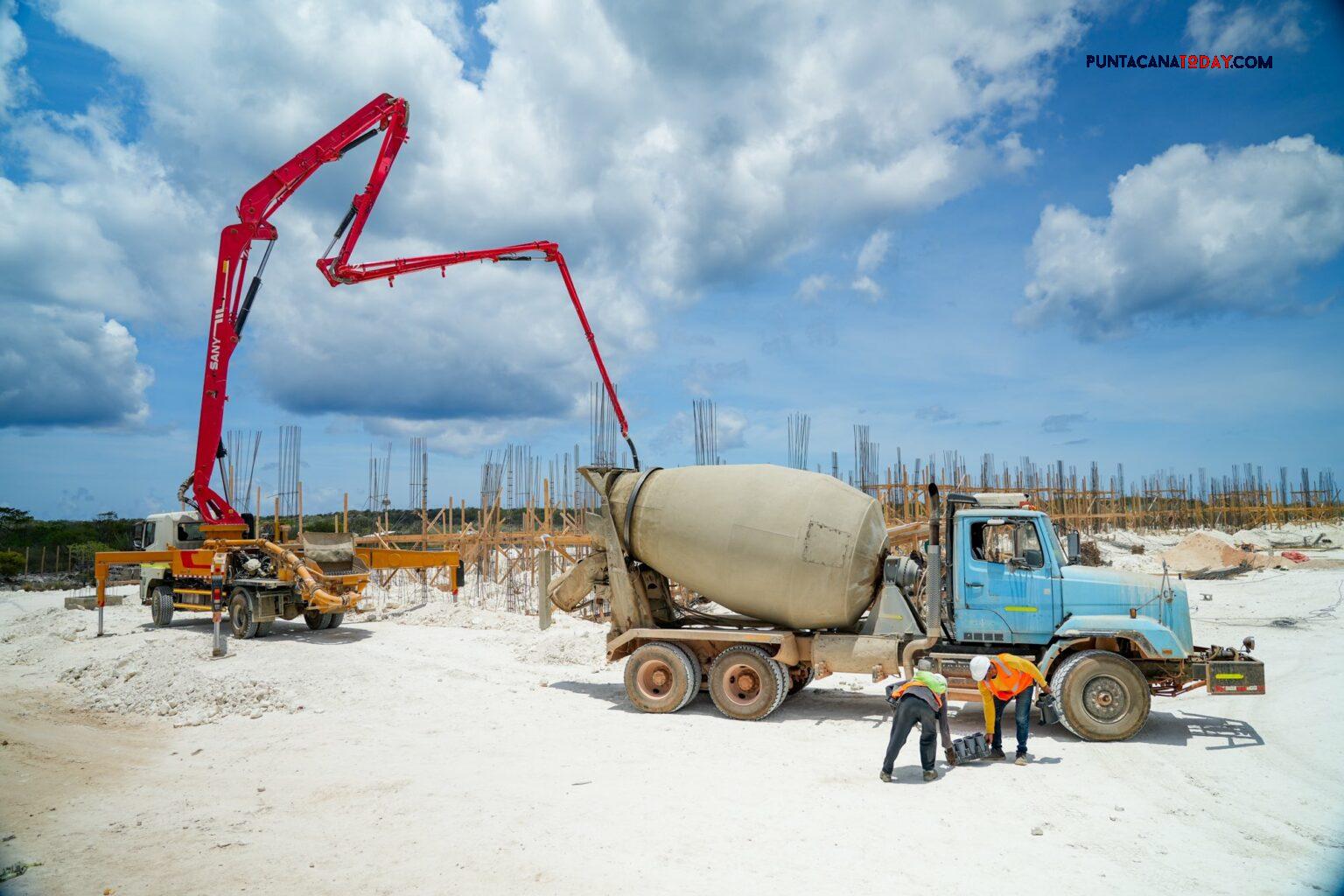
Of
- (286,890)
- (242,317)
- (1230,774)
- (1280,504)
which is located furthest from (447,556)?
(1280,504)

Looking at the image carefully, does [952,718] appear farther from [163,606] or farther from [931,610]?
[163,606]

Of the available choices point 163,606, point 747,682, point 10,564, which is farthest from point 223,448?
point 10,564

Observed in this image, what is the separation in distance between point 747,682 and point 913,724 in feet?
10.3

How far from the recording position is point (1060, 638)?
9570 millimetres

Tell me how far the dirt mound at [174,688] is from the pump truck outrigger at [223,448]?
2.68 meters

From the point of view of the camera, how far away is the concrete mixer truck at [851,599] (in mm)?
9227

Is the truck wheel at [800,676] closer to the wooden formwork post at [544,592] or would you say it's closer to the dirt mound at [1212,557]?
the wooden formwork post at [544,592]

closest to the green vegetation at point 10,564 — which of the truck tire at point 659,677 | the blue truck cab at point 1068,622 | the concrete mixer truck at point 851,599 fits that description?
the concrete mixer truck at point 851,599

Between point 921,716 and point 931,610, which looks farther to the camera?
point 931,610

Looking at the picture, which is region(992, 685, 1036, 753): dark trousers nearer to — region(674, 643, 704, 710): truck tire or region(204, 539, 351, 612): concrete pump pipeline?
region(674, 643, 704, 710): truck tire

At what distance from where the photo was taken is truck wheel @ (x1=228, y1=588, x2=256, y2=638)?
1627 centimetres

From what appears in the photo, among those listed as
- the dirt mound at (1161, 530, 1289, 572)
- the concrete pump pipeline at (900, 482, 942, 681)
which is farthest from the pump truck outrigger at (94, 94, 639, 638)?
the dirt mound at (1161, 530, 1289, 572)

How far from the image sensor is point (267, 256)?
1845 cm

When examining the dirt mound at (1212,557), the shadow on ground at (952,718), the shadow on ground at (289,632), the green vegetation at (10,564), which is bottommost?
the shadow on ground at (952,718)
